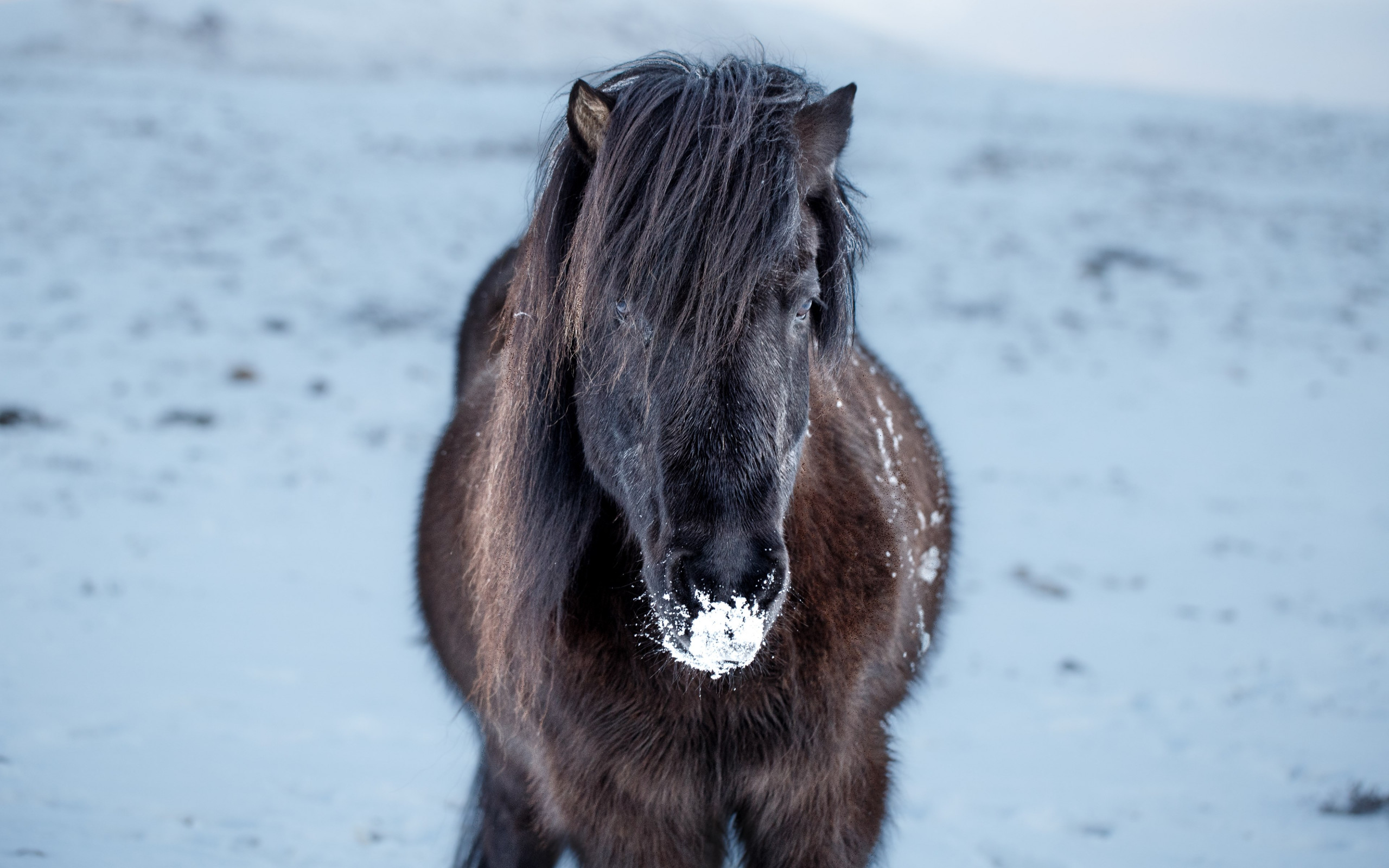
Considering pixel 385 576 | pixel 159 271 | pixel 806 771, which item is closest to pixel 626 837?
pixel 806 771

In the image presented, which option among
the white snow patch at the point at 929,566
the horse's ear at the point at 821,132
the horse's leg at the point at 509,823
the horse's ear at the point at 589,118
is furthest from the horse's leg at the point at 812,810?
the horse's ear at the point at 589,118

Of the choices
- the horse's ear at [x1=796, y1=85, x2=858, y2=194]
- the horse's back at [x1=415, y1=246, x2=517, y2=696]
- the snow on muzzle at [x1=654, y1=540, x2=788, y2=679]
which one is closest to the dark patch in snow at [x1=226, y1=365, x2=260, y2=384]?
the horse's back at [x1=415, y1=246, x2=517, y2=696]

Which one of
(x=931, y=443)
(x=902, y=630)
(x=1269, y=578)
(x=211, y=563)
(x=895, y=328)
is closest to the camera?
(x=902, y=630)

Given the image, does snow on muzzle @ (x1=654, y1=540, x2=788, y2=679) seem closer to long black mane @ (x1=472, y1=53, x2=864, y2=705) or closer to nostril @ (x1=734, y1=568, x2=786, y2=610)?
nostril @ (x1=734, y1=568, x2=786, y2=610)

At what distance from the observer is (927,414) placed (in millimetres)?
8609

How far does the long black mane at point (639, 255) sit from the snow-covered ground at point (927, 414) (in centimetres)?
36

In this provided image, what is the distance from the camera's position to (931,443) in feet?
10.1

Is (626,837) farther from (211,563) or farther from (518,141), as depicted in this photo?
(518,141)

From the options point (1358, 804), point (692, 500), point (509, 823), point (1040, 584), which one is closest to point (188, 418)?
point (509, 823)

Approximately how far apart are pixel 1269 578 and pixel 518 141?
16026mm

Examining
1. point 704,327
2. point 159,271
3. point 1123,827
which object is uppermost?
point 704,327

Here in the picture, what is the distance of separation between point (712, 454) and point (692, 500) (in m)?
0.08

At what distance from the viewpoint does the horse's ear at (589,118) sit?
1650mm

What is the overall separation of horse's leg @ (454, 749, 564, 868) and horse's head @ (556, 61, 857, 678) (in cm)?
116
